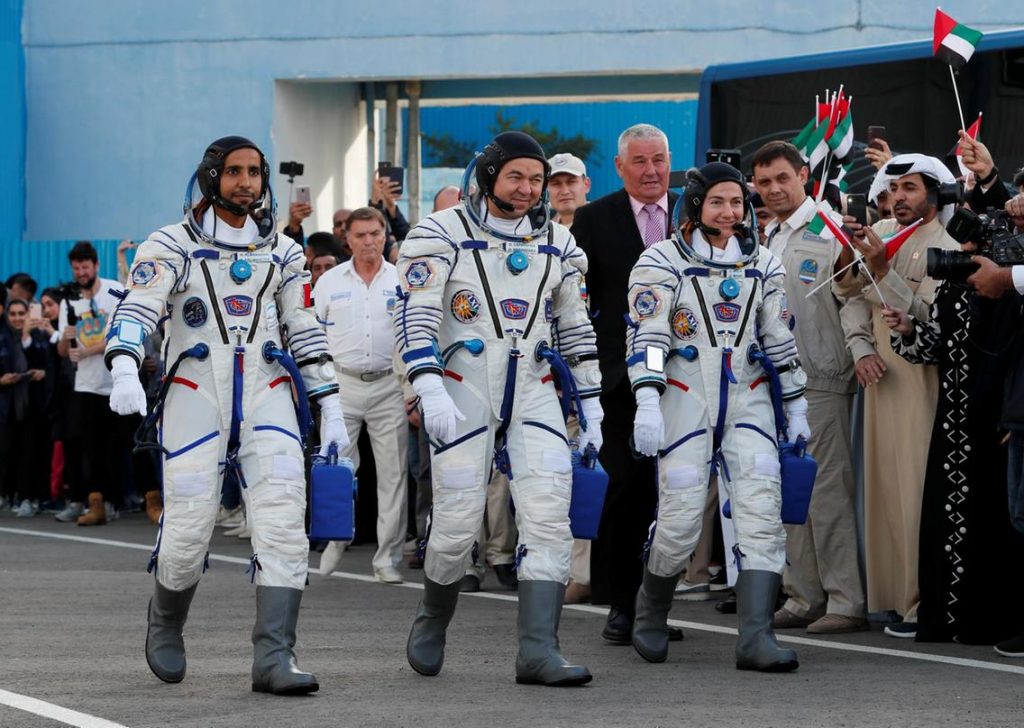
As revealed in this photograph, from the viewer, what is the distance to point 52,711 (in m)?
6.32

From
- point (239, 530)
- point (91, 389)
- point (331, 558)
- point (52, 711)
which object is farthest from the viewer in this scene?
point (91, 389)

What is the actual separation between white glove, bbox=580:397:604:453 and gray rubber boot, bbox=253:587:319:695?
128 centimetres

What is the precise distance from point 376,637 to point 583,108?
25.0 metres

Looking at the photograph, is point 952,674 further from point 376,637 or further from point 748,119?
point 748,119

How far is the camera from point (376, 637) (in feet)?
28.0

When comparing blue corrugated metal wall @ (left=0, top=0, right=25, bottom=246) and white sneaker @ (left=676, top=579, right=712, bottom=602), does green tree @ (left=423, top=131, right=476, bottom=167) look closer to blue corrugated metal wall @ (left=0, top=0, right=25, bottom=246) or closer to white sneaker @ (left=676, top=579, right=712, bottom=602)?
blue corrugated metal wall @ (left=0, top=0, right=25, bottom=246)

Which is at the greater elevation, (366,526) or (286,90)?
(286,90)

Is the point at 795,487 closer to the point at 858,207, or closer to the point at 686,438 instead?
the point at 686,438

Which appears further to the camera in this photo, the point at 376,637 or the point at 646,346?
the point at 376,637

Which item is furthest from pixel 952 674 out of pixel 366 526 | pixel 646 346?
pixel 366 526

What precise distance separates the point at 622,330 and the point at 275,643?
2.65 metres

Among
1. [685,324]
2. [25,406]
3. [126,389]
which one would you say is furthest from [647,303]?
[25,406]

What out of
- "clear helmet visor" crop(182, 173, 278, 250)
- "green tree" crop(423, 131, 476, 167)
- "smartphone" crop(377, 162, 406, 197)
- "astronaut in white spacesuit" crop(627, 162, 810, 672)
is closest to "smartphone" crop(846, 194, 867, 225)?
"smartphone" crop(377, 162, 406, 197)

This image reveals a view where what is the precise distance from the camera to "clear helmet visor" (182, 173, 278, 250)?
23.0ft
